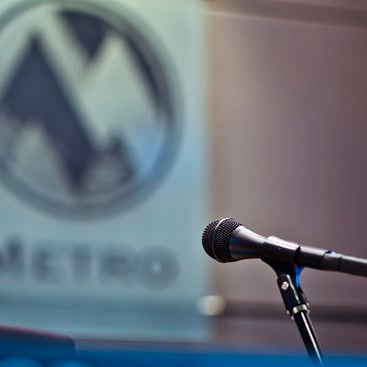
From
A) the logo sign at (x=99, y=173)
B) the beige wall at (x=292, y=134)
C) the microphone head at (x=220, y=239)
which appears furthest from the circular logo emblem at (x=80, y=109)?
the microphone head at (x=220, y=239)

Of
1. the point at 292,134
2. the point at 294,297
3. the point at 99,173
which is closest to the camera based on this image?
the point at 294,297

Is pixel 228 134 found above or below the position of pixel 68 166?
above

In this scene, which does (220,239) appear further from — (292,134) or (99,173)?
(292,134)

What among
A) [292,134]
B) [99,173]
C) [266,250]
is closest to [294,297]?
[266,250]

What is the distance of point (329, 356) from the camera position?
30.1 inches

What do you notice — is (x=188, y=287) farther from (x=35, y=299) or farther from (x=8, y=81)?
(x=8, y=81)

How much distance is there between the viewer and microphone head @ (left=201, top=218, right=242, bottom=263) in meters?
1.13

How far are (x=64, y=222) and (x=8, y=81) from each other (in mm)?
472

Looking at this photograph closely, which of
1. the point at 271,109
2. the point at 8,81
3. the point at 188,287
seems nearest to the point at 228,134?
the point at 271,109

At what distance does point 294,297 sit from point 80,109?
214 cm

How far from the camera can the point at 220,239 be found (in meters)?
1.13

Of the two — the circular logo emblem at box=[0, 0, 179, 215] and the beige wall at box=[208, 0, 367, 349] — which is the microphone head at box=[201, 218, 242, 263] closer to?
the circular logo emblem at box=[0, 0, 179, 215]

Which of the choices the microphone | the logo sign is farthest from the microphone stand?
the logo sign

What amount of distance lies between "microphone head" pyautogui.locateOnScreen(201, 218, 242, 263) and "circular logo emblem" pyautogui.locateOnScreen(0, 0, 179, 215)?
75.8 inches
